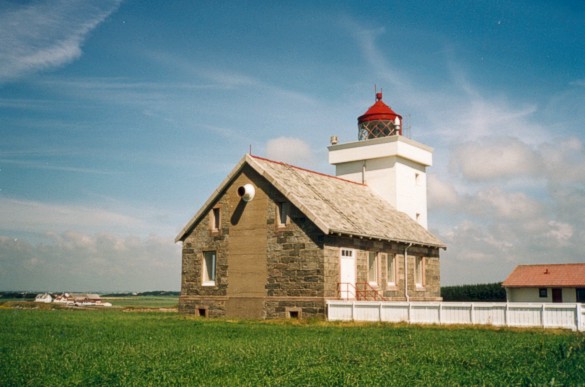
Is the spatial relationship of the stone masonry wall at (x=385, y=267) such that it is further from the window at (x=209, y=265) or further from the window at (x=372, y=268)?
the window at (x=209, y=265)

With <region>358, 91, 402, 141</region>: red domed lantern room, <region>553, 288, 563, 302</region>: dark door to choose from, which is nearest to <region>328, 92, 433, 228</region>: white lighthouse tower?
<region>358, 91, 402, 141</region>: red domed lantern room

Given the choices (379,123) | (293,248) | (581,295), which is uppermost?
(379,123)

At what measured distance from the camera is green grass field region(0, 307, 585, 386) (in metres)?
11.6

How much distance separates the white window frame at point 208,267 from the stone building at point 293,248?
57mm

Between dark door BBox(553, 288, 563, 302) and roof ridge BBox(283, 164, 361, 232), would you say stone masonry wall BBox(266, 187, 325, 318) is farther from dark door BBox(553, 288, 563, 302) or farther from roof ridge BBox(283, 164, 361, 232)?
dark door BBox(553, 288, 563, 302)

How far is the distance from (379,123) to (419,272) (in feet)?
38.4

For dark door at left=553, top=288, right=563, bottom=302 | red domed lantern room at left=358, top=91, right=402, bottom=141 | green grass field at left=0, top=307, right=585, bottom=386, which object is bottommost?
dark door at left=553, top=288, right=563, bottom=302

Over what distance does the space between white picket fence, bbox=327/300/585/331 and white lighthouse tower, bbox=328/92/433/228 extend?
14993 mm

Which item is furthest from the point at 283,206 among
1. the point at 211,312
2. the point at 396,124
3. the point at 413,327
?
the point at 396,124

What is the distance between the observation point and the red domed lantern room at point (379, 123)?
1709 inches

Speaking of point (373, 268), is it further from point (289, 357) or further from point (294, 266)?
point (289, 357)

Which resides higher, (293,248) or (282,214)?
(282,214)

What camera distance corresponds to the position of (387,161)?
4172 centimetres

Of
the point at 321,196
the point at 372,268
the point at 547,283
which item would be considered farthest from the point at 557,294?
the point at 321,196
